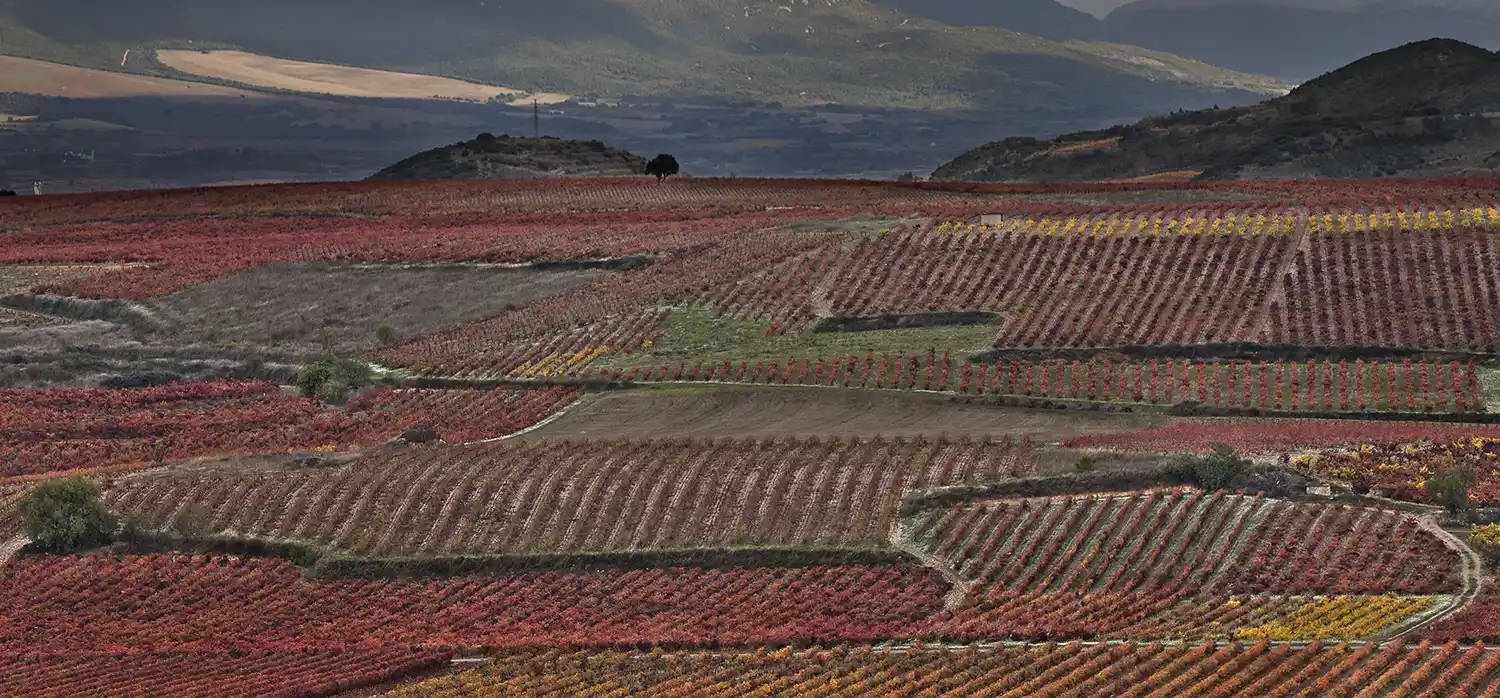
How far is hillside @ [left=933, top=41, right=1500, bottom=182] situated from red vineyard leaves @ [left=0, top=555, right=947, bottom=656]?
315 ft

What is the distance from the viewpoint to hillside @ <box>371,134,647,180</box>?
157 metres

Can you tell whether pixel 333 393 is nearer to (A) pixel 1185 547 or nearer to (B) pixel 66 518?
(B) pixel 66 518

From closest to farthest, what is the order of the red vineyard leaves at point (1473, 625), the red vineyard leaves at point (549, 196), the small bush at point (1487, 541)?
the red vineyard leaves at point (1473, 625), the small bush at point (1487, 541), the red vineyard leaves at point (549, 196)

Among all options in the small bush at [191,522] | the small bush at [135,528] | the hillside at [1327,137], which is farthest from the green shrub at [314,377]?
the hillside at [1327,137]

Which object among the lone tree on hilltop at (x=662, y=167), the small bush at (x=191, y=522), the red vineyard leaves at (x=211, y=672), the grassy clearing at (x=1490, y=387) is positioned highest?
the lone tree on hilltop at (x=662, y=167)

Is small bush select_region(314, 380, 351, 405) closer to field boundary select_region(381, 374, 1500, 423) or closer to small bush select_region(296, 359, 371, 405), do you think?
small bush select_region(296, 359, 371, 405)

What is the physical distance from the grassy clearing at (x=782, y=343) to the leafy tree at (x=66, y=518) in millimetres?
24447

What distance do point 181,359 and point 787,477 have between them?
112 ft

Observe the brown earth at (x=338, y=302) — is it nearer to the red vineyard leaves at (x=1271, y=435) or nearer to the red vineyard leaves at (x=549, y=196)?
the red vineyard leaves at (x=549, y=196)

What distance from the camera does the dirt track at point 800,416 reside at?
206ft

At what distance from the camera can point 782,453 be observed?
58406mm

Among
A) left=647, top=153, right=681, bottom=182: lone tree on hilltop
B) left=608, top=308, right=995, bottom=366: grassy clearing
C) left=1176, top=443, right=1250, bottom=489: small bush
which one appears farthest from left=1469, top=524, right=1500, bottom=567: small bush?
left=647, top=153, right=681, bottom=182: lone tree on hilltop

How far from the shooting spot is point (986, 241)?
89188mm

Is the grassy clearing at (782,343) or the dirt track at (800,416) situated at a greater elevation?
the grassy clearing at (782,343)
